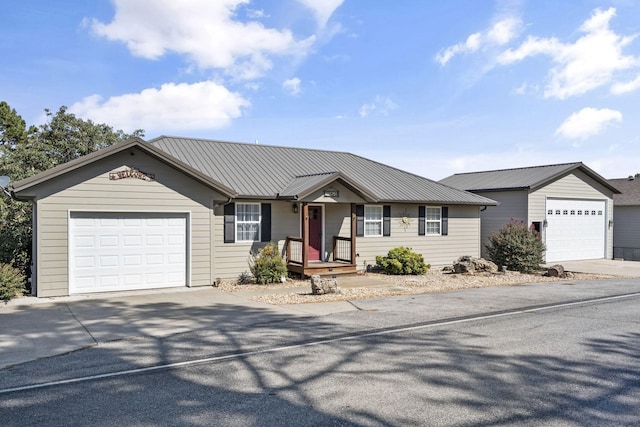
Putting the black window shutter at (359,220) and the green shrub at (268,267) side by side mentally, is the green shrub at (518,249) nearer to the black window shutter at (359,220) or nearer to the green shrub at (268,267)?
the black window shutter at (359,220)

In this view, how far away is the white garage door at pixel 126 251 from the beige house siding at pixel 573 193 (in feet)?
53.3

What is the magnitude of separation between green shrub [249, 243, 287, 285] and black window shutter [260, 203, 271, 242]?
85 cm

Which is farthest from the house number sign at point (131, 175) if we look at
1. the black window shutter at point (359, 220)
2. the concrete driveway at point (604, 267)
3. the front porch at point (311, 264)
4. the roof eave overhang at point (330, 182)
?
the concrete driveway at point (604, 267)

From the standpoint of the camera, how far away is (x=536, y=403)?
5246mm

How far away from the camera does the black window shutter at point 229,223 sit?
15812mm

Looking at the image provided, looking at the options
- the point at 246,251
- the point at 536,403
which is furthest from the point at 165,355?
the point at 246,251

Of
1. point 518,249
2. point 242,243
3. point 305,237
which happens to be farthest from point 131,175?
point 518,249

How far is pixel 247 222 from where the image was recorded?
53.6 feet

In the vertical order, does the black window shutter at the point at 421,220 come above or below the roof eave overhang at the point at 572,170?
below

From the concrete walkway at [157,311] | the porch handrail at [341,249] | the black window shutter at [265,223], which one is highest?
the black window shutter at [265,223]

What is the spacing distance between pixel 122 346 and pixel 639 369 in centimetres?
734

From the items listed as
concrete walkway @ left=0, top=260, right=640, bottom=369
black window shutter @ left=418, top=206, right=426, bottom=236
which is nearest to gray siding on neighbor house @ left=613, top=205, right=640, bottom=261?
concrete walkway @ left=0, top=260, right=640, bottom=369

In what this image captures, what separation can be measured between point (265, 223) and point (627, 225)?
71.0 feet

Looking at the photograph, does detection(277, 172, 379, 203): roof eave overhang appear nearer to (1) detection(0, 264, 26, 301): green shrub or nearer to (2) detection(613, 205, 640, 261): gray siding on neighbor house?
(1) detection(0, 264, 26, 301): green shrub
